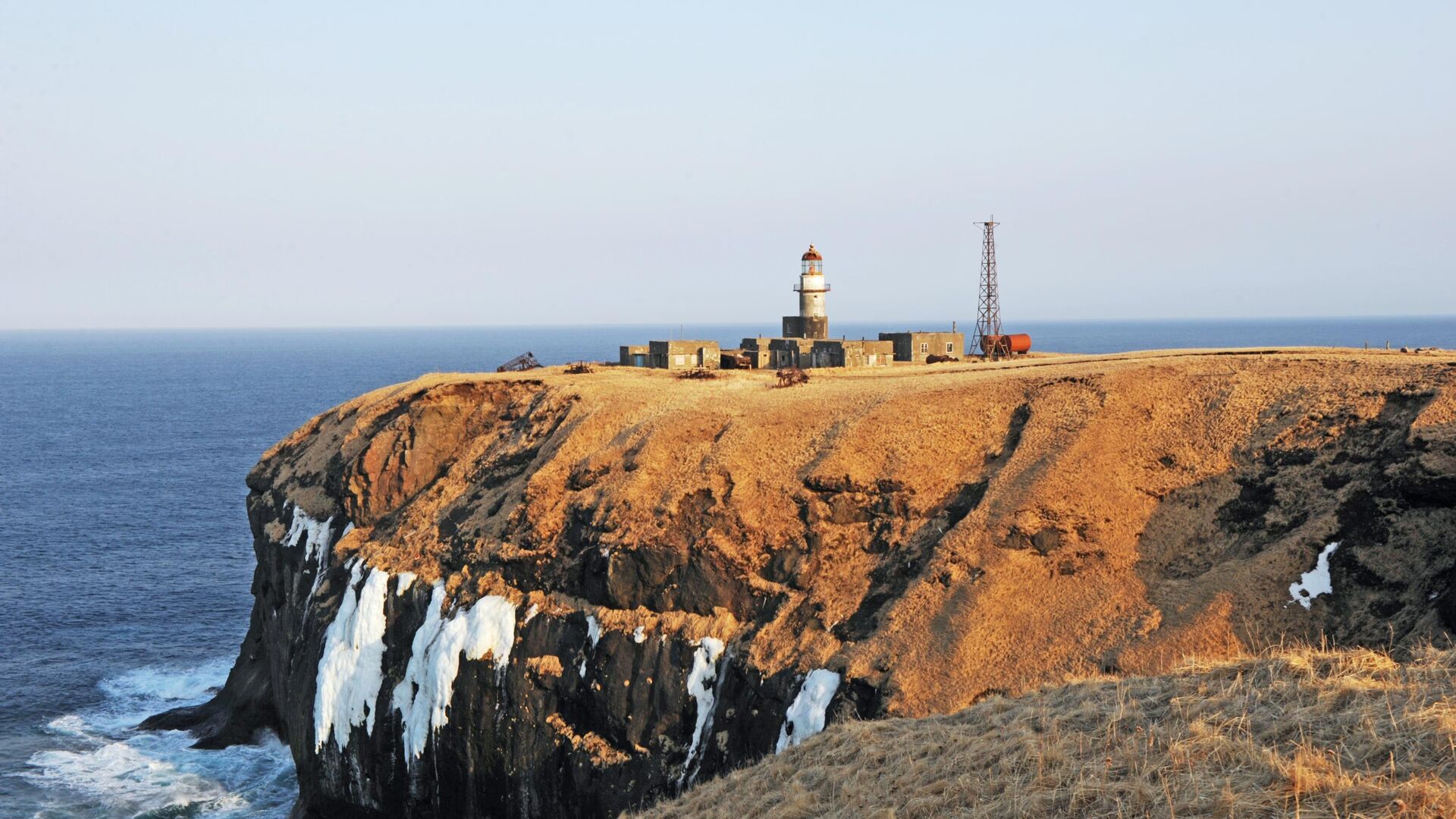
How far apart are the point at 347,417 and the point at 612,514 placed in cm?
2517

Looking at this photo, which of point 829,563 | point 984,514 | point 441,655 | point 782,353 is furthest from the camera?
point 782,353

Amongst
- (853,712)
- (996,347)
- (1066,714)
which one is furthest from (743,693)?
(996,347)

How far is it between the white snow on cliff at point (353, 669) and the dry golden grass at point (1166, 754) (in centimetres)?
2285

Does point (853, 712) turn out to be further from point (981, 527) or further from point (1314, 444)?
point (1314, 444)

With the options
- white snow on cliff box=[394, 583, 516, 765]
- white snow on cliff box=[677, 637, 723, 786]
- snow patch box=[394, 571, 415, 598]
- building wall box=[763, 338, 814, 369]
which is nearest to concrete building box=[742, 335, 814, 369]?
building wall box=[763, 338, 814, 369]

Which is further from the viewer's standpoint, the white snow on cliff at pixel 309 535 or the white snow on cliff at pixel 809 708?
the white snow on cliff at pixel 309 535

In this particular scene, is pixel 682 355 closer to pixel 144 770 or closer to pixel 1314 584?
pixel 144 770

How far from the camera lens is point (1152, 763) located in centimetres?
1628

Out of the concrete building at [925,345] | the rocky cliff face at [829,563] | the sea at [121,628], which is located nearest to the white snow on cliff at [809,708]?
the rocky cliff face at [829,563]

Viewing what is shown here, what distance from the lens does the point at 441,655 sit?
130 ft

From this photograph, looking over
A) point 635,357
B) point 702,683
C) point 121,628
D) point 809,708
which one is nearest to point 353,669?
point 702,683

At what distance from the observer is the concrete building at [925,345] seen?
75.6m

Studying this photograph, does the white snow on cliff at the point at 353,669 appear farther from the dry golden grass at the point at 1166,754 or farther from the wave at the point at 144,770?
the dry golden grass at the point at 1166,754

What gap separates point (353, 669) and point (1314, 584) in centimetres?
3186
